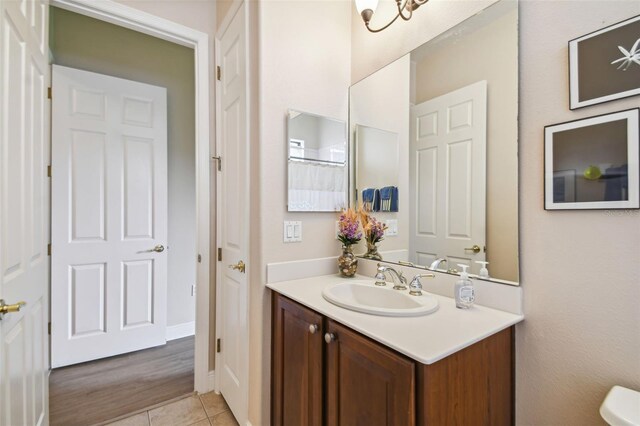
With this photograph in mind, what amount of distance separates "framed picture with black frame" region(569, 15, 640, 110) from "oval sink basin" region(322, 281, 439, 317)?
32.2 inches

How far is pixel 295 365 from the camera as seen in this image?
1.32 m

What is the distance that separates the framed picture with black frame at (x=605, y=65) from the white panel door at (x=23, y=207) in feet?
6.01

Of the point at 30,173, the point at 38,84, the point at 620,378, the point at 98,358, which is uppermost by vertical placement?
the point at 38,84

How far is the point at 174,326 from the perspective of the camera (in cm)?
289

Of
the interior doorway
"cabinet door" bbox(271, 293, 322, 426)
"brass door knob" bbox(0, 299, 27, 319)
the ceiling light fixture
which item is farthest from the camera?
the interior doorway

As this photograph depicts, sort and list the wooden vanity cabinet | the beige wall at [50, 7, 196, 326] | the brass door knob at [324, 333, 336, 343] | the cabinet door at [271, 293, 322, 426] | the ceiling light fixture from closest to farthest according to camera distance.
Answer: the wooden vanity cabinet → the brass door knob at [324, 333, 336, 343] → the cabinet door at [271, 293, 322, 426] → the ceiling light fixture → the beige wall at [50, 7, 196, 326]

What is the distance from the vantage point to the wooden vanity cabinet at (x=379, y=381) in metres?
0.81

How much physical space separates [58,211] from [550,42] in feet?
10.1

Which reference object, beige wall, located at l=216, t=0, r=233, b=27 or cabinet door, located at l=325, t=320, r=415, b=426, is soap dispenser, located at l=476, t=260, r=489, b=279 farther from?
beige wall, located at l=216, t=0, r=233, b=27

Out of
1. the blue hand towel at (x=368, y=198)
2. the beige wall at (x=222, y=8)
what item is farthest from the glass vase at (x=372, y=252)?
the beige wall at (x=222, y=8)

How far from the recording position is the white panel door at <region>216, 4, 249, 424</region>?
1663 millimetres

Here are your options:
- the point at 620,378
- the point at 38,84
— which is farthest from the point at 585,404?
the point at 38,84

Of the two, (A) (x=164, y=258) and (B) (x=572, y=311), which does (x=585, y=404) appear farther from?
(A) (x=164, y=258)

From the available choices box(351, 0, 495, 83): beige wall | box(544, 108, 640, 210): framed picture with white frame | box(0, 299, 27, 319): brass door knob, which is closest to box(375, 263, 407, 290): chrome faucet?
box(544, 108, 640, 210): framed picture with white frame
